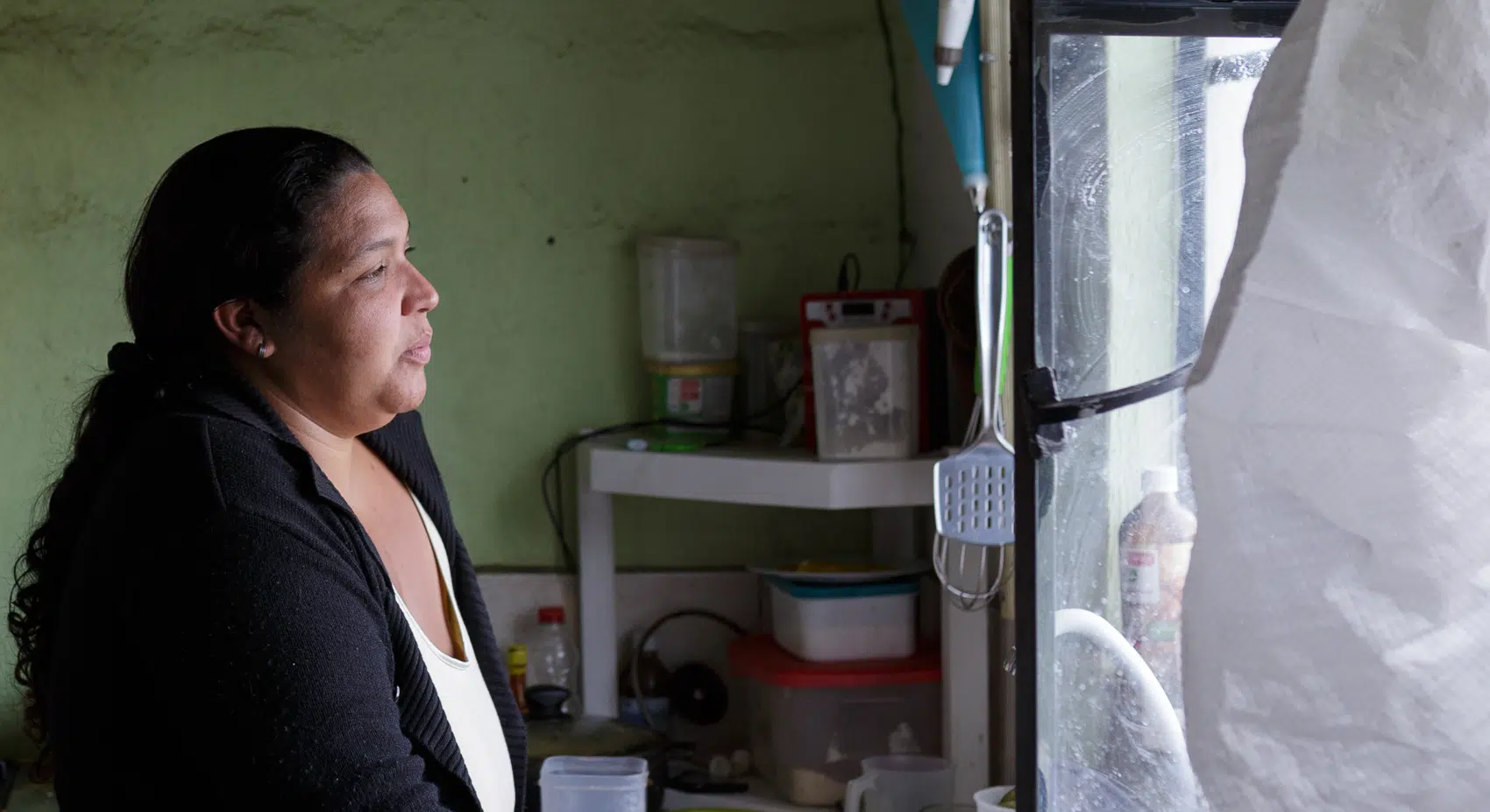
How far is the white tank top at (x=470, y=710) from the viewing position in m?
1.19

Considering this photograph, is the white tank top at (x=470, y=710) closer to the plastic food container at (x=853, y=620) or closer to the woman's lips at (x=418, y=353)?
the woman's lips at (x=418, y=353)

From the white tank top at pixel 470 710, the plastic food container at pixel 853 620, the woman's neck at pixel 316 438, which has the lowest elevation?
the plastic food container at pixel 853 620

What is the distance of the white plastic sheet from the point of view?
51cm

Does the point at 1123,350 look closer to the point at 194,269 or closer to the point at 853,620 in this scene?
the point at 194,269

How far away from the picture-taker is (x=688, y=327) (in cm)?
228

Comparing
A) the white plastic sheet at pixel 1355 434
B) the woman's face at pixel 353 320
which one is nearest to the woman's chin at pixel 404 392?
the woman's face at pixel 353 320

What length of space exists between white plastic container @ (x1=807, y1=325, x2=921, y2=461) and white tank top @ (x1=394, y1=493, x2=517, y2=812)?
0.79 m

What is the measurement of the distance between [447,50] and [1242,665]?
6.48 feet

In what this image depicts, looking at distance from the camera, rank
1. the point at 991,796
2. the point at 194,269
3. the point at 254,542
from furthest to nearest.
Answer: the point at 991,796, the point at 194,269, the point at 254,542

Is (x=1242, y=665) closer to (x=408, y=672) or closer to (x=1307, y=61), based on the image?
(x=1307, y=61)

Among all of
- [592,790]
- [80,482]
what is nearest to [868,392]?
[592,790]

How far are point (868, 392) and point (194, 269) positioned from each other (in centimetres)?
113

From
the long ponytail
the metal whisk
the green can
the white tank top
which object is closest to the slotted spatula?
the metal whisk

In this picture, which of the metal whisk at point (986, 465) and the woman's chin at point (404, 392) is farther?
the metal whisk at point (986, 465)
